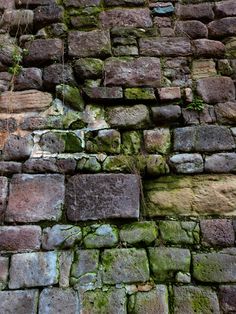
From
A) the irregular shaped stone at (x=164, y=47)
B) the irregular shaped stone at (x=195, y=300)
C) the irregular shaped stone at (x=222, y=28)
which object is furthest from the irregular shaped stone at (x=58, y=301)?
the irregular shaped stone at (x=222, y=28)

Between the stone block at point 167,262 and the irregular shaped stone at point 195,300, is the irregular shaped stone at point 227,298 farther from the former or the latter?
the stone block at point 167,262

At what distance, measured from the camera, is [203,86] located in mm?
2711

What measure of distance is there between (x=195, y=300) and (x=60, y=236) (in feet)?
2.63

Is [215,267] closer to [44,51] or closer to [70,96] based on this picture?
[70,96]

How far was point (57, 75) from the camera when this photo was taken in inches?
106

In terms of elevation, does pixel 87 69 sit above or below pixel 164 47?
below

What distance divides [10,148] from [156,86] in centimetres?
103

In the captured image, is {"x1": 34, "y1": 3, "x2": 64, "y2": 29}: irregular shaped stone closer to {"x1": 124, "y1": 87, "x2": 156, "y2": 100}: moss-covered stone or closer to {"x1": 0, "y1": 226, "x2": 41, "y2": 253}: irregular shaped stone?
{"x1": 124, "y1": 87, "x2": 156, "y2": 100}: moss-covered stone

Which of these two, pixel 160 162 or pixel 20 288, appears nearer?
pixel 20 288

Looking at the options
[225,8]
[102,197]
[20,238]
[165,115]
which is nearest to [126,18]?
[225,8]

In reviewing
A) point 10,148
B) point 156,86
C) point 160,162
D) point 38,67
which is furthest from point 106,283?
point 38,67

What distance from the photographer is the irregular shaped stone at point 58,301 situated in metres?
2.10

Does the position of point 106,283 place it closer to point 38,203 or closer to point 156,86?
point 38,203

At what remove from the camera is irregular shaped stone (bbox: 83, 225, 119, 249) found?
2256mm
